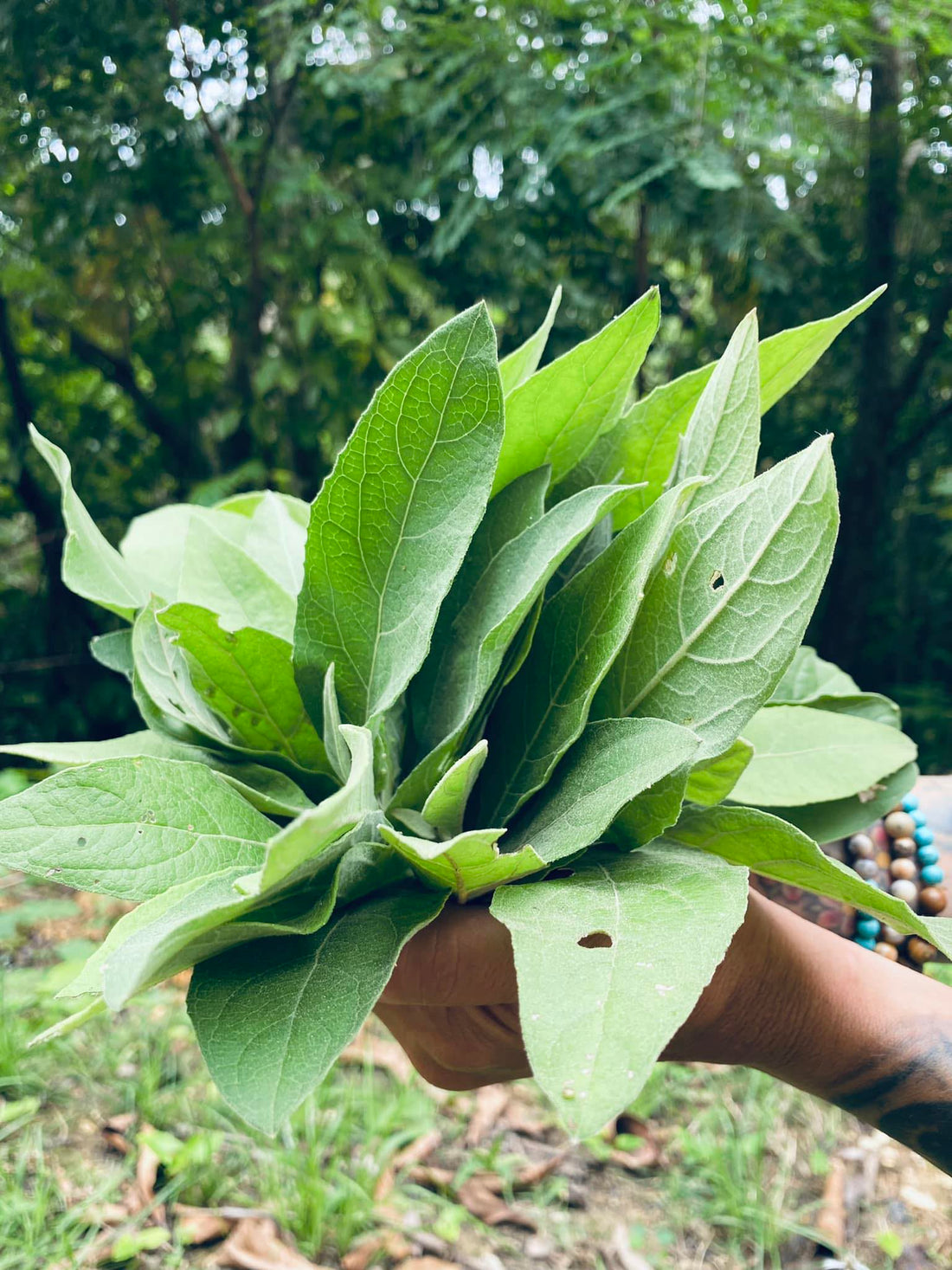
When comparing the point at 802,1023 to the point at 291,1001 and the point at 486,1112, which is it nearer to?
the point at 291,1001

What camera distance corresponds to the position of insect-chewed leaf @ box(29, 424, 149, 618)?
0.47 m

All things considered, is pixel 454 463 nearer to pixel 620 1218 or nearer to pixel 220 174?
pixel 620 1218

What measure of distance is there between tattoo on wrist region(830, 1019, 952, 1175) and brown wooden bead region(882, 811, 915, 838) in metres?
0.21

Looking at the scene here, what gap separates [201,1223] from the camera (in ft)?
3.66

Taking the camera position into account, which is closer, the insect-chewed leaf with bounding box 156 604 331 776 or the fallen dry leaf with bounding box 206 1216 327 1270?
the insect-chewed leaf with bounding box 156 604 331 776

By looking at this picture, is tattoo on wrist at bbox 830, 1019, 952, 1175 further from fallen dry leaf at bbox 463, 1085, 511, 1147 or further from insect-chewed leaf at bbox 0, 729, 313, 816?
fallen dry leaf at bbox 463, 1085, 511, 1147

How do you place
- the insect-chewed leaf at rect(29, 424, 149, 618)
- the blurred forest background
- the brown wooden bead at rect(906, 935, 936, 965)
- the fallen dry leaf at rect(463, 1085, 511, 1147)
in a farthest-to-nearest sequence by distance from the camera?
1. the blurred forest background
2. the fallen dry leaf at rect(463, 1085, 511, 1147)
3. the brown wooden bead at rect(906, 935, 936, 965)
4. the insect-chewed leaf at rect(29, 424, 149, 618)

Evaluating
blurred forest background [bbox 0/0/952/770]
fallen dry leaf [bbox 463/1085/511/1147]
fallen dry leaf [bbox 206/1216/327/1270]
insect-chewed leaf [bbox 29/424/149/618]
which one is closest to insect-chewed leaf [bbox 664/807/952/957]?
insect-chewed leaf [bbox 29/424/149/618]

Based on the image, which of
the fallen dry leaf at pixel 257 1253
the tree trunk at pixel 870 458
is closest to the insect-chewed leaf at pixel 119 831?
the fallen dry leaf at pixel 257 1253

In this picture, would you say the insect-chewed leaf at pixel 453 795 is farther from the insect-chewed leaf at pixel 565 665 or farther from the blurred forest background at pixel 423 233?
the blurred forest background at pixel 423 233

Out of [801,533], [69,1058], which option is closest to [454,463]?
[801,533]

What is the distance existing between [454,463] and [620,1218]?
3.99 ft

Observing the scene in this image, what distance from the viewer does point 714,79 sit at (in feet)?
5.47

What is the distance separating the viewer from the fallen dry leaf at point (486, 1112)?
4.43ft
